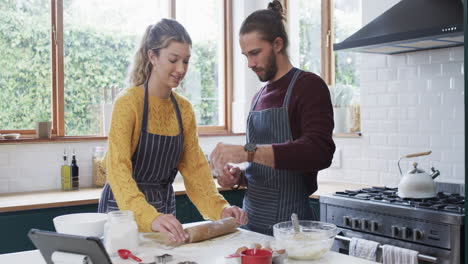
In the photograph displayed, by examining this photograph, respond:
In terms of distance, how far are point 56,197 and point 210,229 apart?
1.89 meters

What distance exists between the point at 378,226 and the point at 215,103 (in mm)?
2487

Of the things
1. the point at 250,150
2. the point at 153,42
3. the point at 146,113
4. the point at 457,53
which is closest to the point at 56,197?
the point at 146,113

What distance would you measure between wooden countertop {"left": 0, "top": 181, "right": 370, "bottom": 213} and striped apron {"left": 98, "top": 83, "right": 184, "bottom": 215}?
34.5 inches

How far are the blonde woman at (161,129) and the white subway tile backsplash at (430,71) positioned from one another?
203 centimetres

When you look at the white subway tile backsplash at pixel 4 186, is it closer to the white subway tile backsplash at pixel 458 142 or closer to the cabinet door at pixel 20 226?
the cabinet door at pixel 20 226

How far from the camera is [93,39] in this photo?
183 inches

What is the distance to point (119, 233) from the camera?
200 centimetres

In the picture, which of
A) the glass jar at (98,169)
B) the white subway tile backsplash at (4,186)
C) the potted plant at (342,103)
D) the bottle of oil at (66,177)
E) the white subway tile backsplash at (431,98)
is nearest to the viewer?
the white subway tile backsplash at (431,98)

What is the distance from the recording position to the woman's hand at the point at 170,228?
214 cm

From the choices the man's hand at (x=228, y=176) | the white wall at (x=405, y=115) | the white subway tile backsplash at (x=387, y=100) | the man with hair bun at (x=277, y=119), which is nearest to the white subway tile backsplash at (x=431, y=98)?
the white wall at (x=405, y=115)

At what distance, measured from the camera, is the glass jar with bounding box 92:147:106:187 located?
170 inches

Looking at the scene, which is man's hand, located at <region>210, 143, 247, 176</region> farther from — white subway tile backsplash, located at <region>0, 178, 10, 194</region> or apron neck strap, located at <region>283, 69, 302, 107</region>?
white subway tile backsplash, located at <region>0, 178, 10, 194</region>

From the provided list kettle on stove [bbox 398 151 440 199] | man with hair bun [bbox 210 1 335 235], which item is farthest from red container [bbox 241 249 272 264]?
kettle on stove [bbox 398 151 440 199]

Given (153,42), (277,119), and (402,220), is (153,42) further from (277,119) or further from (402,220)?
(402,220)
